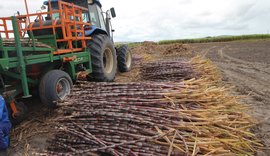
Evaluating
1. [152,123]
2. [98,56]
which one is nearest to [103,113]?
[152,123]

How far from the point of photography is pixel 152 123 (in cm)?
325

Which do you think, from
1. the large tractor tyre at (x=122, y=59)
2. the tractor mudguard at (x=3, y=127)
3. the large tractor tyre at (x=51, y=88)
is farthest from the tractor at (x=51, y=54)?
the large tractor tyre at (x=122, y=59)

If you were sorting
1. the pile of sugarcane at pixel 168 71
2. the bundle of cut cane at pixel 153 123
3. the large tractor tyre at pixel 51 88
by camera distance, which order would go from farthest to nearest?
1. the pile of sugarcane at pixel 168 71
2. the large tractor tyre at pixel 51 88
3. the bundle of cut cane at pixel 153 123

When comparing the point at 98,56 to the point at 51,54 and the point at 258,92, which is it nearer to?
the point at 51,54

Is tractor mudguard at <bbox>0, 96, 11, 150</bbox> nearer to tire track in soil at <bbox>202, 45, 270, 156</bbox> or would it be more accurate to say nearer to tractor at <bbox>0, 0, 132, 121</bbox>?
tractor at <bbox>0, 0, 132, 121</bbox>

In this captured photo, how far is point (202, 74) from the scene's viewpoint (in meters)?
7.17

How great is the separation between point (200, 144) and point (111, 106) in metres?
1.27

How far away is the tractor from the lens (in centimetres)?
420

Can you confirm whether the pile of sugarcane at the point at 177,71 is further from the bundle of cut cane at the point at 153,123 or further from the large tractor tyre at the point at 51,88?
the large tractor tyre at the point at 51,88

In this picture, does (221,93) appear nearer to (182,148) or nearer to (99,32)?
(182,148)

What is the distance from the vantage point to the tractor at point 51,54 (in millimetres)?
4199

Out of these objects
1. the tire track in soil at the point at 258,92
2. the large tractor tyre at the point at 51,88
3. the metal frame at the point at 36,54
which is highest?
the metal frame at the point at 36,54

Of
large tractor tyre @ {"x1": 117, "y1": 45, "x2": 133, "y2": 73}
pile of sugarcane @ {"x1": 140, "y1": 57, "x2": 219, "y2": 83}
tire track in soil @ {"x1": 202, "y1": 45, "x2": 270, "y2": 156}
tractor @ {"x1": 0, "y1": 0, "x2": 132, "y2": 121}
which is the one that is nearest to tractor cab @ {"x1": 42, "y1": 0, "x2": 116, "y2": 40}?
tractor @ {"x1": 0, "y1": 0, "x2": 132, "y2": 121}

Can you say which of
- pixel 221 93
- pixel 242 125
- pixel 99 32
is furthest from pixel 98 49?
pixel 242 125
